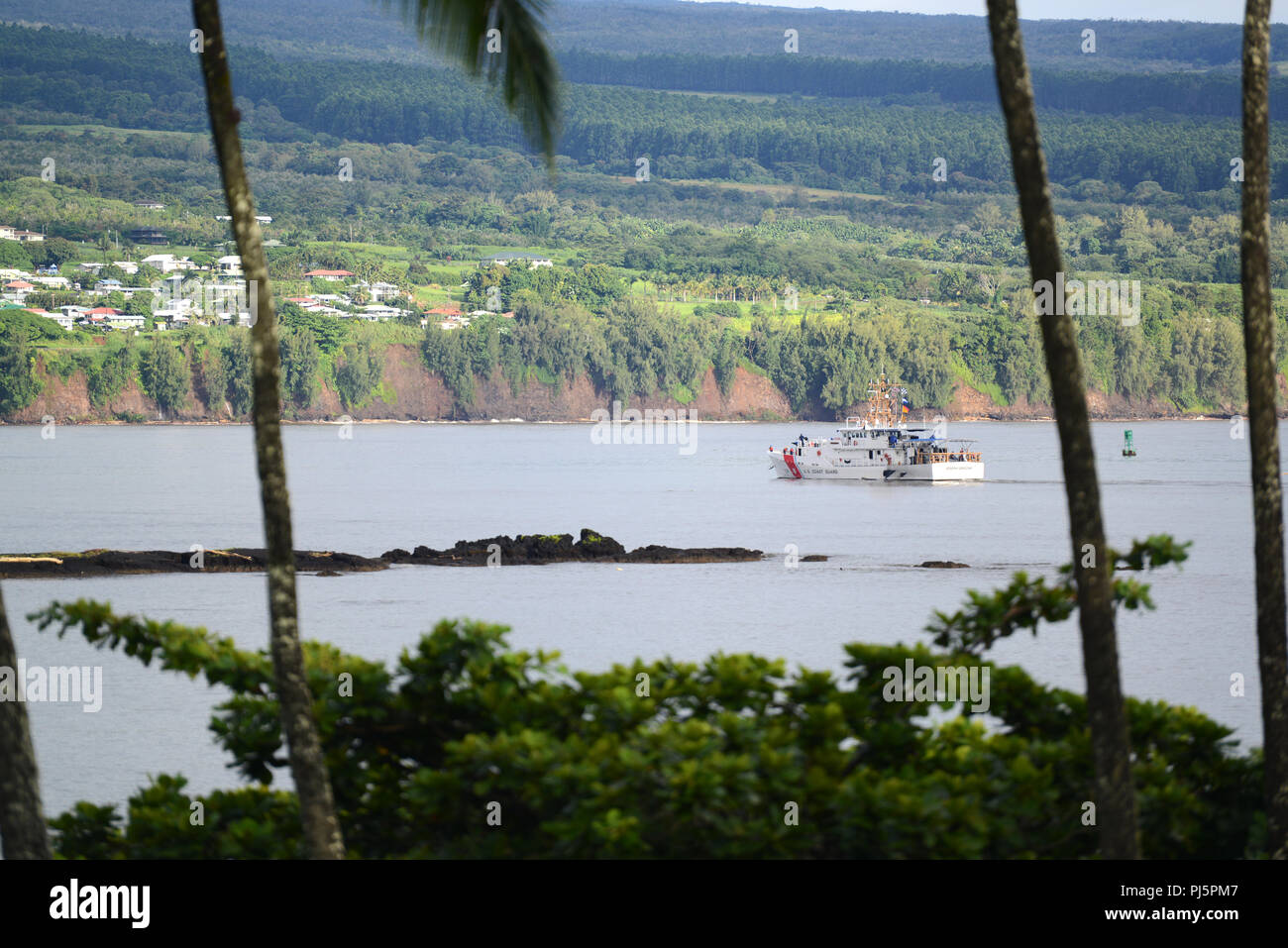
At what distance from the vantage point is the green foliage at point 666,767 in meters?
9.99

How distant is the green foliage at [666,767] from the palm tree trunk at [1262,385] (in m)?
0.57

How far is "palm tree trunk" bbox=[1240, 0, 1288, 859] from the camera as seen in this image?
10922 millimetres

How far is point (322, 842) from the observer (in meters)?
9.67

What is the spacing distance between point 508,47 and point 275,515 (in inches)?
135

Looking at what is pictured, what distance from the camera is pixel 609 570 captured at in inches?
2157

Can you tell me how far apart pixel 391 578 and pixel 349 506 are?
4032 centimetres

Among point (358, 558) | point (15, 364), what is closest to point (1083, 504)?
point (358, 558)

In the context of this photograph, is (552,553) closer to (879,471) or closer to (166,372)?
(879,471)

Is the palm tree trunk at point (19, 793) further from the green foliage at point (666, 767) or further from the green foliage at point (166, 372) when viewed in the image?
the green foliage at point (166, 372)

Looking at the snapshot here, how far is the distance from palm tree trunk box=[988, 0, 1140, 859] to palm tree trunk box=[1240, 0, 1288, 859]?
1509mm

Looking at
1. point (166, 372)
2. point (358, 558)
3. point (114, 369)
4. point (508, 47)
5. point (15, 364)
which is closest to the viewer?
point (508, 47)
